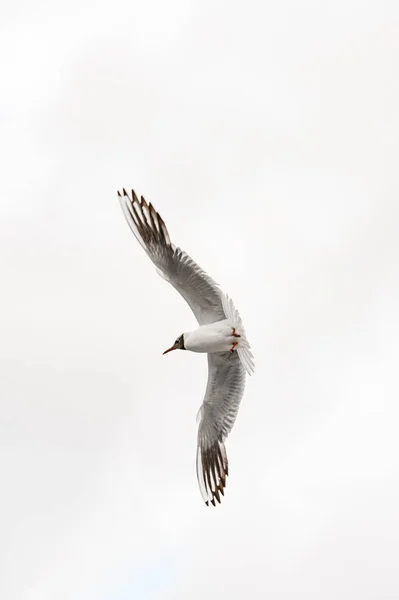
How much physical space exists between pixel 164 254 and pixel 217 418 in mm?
4562

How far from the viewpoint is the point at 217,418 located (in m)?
25.9

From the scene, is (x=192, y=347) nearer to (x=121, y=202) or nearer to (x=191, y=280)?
(x=191, y=280)

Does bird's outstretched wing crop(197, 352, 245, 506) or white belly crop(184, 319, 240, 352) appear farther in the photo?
bird's outstretched wing crop(197, 352, 245, 506)

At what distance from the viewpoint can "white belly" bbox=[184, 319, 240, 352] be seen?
2323 centimetres

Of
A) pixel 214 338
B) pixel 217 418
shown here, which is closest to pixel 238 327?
pixel 214 338

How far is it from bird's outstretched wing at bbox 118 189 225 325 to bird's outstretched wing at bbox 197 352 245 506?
1.81 m

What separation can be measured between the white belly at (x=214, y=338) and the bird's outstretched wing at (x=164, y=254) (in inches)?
21.3

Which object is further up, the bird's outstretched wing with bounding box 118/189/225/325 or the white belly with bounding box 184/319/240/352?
the bird's outstretched wing with bounding box 118/189/225/325

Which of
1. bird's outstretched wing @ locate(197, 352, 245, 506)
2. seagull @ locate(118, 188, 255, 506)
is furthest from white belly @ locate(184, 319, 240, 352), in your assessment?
bird's outstretched wing @ locate(197, 352, 245, 506)

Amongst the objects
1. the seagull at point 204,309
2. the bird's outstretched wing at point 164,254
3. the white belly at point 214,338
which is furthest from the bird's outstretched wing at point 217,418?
the bird's outstretched wing at point 164,254

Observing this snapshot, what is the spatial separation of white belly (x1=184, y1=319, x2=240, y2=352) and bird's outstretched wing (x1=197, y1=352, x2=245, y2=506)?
103cm

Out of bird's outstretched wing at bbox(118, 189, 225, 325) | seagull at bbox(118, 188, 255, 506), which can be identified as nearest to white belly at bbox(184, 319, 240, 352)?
seagull at bbox(118, 188, 255, 506)

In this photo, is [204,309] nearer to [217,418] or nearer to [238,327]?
[238,327]

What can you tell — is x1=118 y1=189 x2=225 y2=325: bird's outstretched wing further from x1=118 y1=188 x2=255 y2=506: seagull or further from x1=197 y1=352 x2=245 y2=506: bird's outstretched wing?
x1=197 y1=352 x2=245 y2=506: bird's outstretched wing
